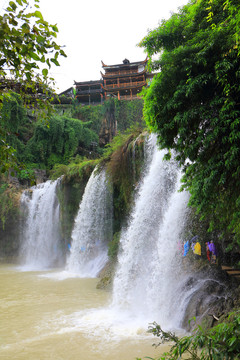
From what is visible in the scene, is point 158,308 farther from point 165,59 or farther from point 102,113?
point 102,113

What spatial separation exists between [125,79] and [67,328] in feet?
106

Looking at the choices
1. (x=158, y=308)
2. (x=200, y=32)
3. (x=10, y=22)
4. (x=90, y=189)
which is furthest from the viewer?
(x=90, y=189)

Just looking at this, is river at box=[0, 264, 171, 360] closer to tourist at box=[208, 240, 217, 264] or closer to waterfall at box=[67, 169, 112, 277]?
tourist at box=[208, 240, 217, 264]

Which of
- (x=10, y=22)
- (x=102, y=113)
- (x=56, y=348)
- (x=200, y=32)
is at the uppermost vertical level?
(x=102, y=113)

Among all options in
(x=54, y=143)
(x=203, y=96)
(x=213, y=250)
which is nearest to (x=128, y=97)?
(x=54, y=143)

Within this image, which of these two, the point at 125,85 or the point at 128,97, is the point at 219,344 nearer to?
the point at 128,97

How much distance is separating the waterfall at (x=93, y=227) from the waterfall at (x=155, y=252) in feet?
15.2

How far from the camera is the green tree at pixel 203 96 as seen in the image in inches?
163

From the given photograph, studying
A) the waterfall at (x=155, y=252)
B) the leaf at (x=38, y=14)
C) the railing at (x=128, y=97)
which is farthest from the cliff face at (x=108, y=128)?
the leaf at (x=38, y=14)

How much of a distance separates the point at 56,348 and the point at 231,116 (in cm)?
488

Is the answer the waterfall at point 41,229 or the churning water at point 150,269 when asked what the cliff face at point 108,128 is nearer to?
the waterfall at point 41,229

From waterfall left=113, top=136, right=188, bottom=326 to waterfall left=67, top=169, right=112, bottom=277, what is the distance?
4625 millimetres

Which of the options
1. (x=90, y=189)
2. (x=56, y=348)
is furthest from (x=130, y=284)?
(x=90, y=189)

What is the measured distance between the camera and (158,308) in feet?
20.6
